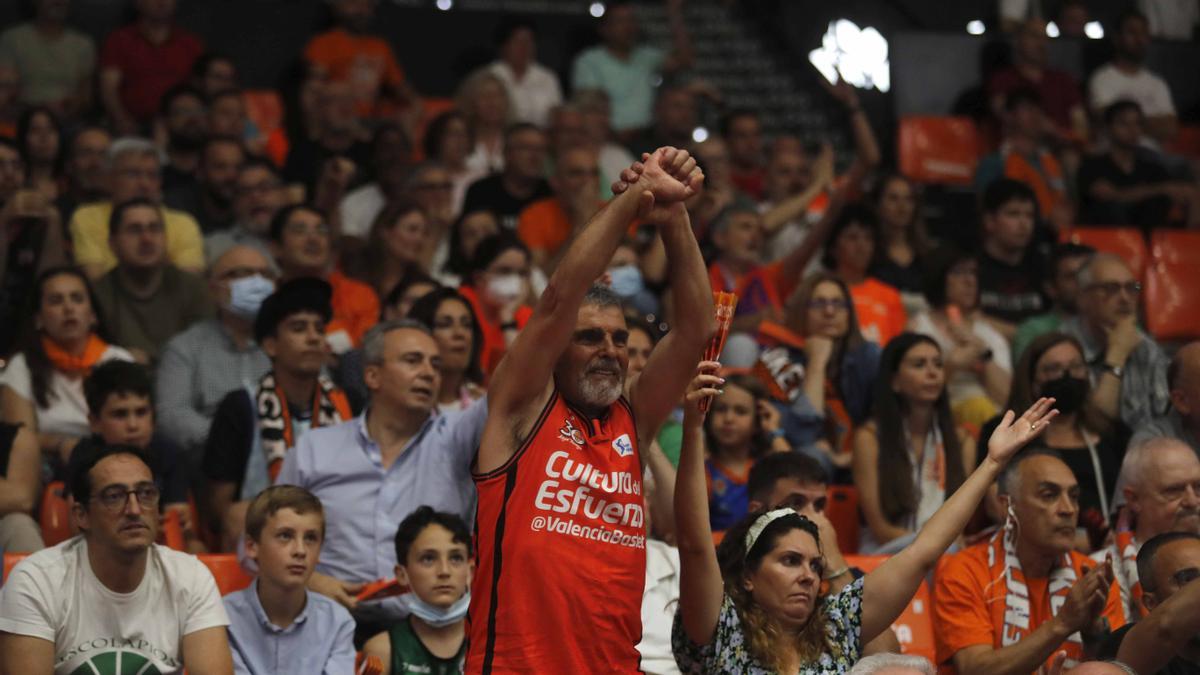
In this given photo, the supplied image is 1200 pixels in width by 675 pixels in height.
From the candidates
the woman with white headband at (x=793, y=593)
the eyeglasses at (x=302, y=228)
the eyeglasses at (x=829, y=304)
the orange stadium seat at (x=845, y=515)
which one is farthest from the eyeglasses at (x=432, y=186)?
the woman with white headband at (x=793, y=593)

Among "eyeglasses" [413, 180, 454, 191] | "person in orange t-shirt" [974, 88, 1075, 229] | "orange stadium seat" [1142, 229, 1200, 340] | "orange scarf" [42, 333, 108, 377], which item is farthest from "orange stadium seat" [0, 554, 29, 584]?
"person in orange t-shirt" [974, 88, 1075, 229]

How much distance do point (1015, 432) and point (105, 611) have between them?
295 centimetres

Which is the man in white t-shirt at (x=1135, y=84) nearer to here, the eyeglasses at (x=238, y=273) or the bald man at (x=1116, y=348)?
the bald man at (x=1116, y=348)

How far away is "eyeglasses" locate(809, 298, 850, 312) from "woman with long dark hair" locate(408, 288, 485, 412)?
1.85 metres

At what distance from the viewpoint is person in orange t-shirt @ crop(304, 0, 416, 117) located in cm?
1141

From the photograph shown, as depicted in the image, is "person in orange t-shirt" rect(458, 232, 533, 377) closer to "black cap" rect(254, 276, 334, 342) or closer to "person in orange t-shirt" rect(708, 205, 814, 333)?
"black cap" rect(254, 276, 334, 342)

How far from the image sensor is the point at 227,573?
20.2 ft

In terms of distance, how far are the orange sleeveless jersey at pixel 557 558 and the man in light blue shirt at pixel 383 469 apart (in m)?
1.73

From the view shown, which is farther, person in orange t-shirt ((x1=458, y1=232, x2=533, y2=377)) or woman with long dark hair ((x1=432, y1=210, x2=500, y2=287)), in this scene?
woman with long dark hair ((x1=432, y1=210, x2=500, y2=287))

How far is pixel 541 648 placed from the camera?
4398mm

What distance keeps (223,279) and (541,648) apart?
12.9 feet

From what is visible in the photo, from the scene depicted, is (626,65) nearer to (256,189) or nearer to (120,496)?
(256,189)

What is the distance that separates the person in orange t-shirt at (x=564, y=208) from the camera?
9.86 metres

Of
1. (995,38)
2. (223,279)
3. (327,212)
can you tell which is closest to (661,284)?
(327,212)
